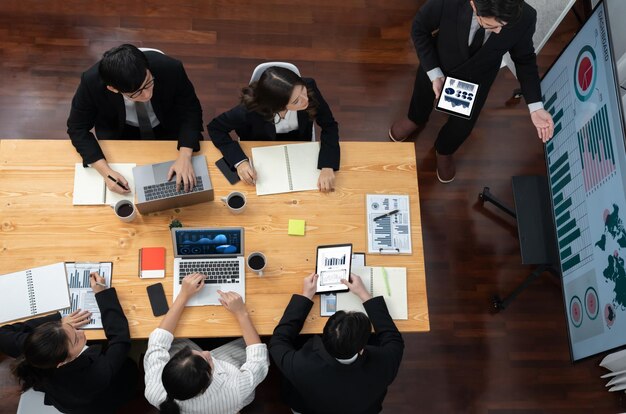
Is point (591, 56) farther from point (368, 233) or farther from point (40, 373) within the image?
point (40, 373)

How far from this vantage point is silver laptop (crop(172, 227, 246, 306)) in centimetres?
243

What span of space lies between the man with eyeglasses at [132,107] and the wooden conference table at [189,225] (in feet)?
0.32

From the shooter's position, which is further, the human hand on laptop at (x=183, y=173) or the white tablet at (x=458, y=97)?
the white tablet at (x=458, y=97)

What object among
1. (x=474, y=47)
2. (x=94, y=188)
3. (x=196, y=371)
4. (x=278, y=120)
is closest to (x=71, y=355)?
(x=196, y=371)

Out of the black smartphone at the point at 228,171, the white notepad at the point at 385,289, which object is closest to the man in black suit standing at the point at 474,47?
the white notepad at the point at 385,289

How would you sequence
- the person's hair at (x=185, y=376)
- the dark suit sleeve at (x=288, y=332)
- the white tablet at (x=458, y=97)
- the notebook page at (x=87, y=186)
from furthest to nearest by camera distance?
the white tablet at (x=458, y=97), the notebook page at (x=87, y=186), the dark suit sleeve at (x=288, y=332), the person's hair at (x=185, y=376)

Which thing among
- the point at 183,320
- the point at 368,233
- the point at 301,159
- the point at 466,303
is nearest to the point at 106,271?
the point at 183,320

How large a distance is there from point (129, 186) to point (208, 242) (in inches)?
19.6

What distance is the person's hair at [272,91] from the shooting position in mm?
2451

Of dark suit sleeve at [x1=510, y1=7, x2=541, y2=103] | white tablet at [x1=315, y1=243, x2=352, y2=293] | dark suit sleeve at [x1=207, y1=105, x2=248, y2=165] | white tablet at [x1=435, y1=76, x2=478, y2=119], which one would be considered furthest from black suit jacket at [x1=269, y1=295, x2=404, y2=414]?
dark suit sleeve at [x1=510, y1=7, x2=541, y2=103]

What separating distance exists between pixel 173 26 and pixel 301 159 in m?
1.94

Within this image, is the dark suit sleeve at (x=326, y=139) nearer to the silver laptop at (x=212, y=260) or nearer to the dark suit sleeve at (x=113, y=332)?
the silver laptop at (x=212, y=260)

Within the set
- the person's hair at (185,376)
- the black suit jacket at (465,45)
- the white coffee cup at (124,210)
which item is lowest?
the person's hair at (185,376)

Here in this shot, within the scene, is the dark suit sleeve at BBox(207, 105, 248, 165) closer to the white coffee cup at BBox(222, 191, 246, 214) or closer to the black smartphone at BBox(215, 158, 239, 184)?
the black smartphone at BBox(215, 158, 239, 184)
